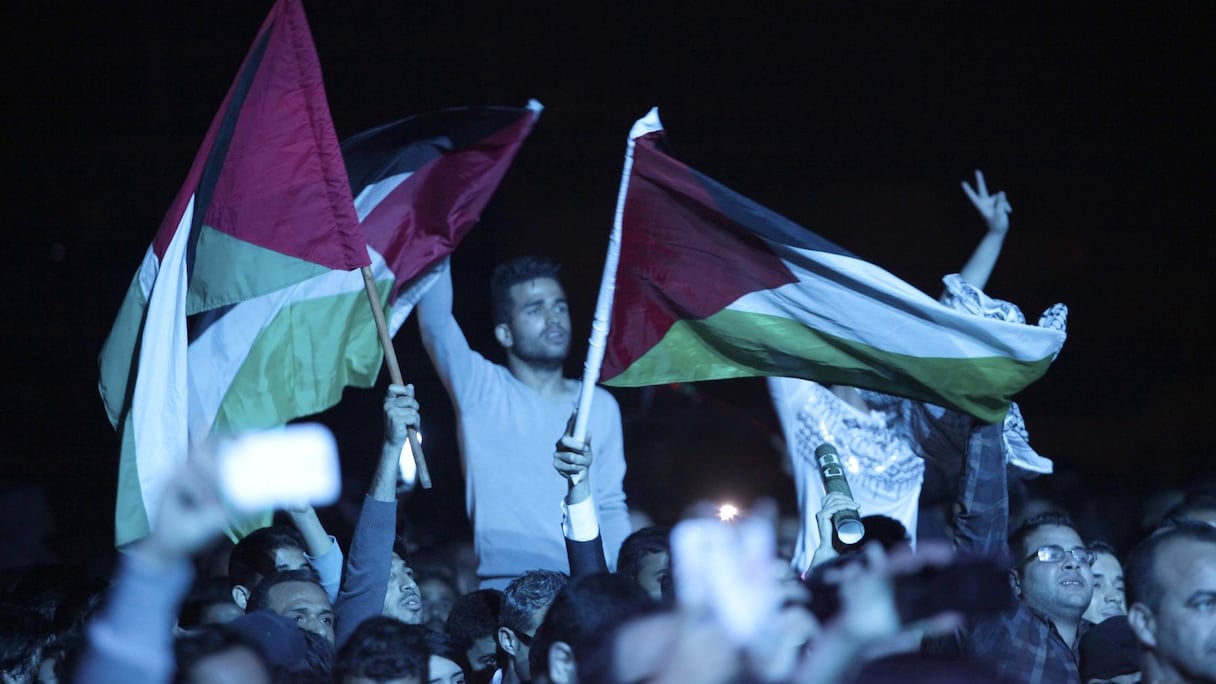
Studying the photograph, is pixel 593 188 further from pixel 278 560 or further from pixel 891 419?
pixel 278 560

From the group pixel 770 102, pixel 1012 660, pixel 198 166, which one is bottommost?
pixel 1012 660

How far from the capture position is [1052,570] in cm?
461

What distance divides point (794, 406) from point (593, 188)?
9.56ft

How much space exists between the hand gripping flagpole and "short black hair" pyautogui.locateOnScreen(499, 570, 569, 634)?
34 centimetres

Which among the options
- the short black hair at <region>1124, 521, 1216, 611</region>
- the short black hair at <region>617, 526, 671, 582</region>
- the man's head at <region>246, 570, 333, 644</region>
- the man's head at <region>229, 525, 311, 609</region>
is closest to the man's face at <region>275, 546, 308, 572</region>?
the man's head at <region>229, 525, 311, 609</region>

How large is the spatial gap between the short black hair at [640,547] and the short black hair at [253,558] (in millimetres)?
1217

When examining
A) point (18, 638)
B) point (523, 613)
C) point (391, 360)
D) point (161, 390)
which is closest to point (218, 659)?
point (523, 613)

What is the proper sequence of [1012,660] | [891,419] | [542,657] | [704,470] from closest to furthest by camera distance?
[542,657], [1012,660], [891,419], [704,470]

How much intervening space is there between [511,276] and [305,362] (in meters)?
0.98

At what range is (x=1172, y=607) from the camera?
350 cm

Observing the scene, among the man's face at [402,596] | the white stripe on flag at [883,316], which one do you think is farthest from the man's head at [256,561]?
the white stripe on flag at [883,316]

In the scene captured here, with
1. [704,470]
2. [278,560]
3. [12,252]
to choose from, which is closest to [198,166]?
[278,560]

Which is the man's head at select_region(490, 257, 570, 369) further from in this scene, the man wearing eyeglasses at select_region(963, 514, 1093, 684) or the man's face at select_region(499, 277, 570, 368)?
the man wearing eyeglasses at select_region(963, 514, 1093, 684)

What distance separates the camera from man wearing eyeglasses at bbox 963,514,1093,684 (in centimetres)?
376
